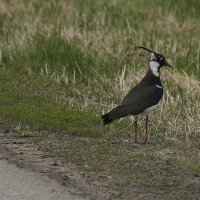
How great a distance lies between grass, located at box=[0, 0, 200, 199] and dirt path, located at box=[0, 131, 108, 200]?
18 centimetres

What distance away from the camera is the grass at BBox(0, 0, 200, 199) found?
7.90m

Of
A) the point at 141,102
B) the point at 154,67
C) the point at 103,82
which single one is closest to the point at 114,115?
the point at 141,102

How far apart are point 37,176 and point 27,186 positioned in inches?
13.6

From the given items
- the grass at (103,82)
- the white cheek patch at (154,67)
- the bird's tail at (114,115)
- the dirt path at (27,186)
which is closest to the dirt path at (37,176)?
the dirt path at (27,186)

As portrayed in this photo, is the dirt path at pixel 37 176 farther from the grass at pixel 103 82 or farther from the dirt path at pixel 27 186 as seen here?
the grass at pixel 103 82

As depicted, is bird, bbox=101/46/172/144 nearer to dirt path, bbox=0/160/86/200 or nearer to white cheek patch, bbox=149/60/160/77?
white cheek patch, bbox=149/60/160/77

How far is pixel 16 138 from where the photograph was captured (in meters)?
9.08

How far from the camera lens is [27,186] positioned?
7176 mm

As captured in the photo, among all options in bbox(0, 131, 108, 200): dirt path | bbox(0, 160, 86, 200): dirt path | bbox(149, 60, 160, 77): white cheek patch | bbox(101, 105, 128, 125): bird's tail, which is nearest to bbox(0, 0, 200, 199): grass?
bbox(0, 131, 108, 200): dirt path

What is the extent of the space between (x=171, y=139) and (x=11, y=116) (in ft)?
6.85

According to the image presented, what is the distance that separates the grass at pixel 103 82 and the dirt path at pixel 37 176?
0.18m

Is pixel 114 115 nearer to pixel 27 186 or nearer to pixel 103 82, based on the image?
pixel 27 186

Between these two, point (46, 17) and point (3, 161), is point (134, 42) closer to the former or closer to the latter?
point (46, 17)

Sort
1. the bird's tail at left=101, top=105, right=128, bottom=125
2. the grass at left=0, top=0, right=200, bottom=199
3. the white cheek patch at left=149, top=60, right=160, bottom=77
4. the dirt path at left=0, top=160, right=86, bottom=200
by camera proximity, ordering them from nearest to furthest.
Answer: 1. the dirt path at left=0, top=160, right=86, bottom=200
2. the grass at left=0, top=0, right=200, bottom=199
3. the bird's tail at left=101, top=105, right=128, bottom=125
4. the white cheek patch at left=149, top=60, right=160, bottom=77
